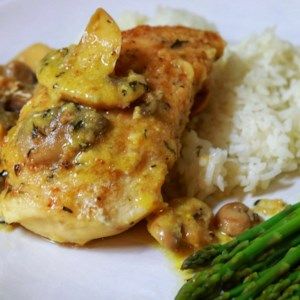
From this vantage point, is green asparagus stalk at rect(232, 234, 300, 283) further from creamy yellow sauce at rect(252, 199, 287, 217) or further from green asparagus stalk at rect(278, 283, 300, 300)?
creamy yellow sauce at rect(252, 199, 287, 217)

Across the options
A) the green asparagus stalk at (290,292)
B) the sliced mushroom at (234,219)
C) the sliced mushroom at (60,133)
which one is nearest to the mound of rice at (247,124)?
the sliced mushroom at (234,219)

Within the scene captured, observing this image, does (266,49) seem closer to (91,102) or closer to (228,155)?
(228,155)

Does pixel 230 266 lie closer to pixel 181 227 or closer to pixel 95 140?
pixel 181 227

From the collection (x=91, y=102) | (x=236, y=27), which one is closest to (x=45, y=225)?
(x=91, y=102)

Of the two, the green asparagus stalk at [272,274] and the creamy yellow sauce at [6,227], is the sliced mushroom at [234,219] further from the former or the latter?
the creamy yellow sauce at [6,227]

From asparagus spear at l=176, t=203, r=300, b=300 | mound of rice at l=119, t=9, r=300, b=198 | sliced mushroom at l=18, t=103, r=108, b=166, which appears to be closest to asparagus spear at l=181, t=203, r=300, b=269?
asparagus spear at l=176, t=203, r=300, b=300

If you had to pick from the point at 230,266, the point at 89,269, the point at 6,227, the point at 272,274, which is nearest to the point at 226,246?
the point at 230,266
